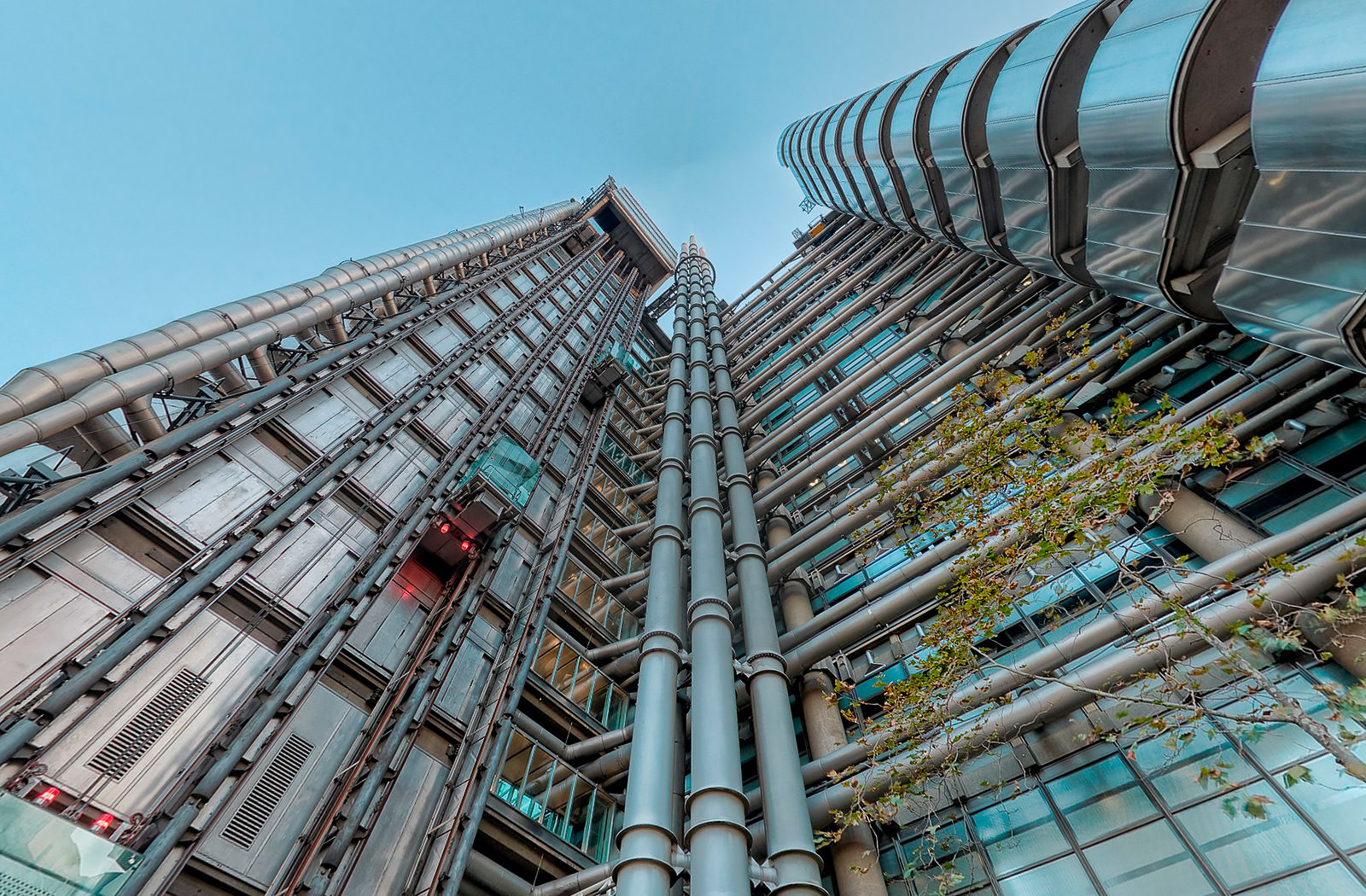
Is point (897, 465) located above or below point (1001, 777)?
above

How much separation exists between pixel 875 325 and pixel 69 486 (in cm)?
2404

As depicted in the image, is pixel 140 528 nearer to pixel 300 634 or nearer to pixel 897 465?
pixel 300 634

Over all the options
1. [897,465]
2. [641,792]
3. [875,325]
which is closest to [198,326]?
[641,792]

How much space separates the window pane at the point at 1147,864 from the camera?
25.4ft

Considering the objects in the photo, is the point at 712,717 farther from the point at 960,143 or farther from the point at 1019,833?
the point at 960,143

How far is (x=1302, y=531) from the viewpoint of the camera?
8.71 meters

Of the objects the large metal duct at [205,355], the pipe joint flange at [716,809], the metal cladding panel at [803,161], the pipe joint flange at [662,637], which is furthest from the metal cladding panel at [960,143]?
the metal cladding panel at [803,161]

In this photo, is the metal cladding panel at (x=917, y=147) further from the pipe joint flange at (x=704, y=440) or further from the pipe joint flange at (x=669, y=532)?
the pipe joint flange at (x=669, y=532)

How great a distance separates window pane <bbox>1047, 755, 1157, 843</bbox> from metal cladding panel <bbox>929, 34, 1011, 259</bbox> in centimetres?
1529

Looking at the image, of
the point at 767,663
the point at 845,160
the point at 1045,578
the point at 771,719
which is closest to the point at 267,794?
the point at 771,719

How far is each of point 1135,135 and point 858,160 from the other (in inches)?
883

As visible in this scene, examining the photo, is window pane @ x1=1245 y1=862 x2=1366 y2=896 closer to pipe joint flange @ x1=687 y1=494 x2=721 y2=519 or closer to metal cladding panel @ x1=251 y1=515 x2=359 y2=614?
pipe joint flange @ x1=687 y1=494 x2=721 y2=519

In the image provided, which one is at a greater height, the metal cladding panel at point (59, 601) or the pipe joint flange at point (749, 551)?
the pipe joint flange at point (749, 551)

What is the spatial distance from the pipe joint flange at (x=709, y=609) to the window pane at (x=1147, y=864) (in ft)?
21.7
